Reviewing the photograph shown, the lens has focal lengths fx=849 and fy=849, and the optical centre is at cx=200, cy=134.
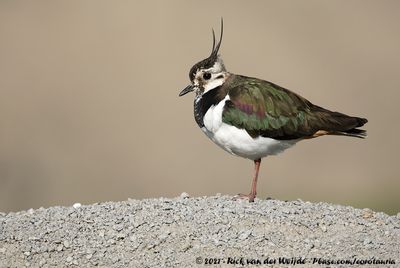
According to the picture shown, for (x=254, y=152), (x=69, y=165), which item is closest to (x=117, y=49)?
(x=69, y=165)

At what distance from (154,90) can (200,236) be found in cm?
2289

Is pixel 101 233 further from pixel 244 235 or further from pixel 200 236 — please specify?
pixel 244 235

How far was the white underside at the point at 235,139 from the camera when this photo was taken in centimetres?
1285

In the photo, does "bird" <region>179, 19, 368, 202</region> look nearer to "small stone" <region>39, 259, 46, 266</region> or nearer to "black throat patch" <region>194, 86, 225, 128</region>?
"black throat patch" <region>194, 86, 225, 128</region>

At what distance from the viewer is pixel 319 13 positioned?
40281mm

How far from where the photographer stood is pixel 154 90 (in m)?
33.9

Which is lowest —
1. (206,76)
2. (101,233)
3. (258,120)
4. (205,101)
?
(101,233)

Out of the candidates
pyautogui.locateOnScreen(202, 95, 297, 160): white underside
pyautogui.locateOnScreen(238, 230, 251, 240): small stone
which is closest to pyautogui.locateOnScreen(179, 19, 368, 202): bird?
pyautogui.locateOnScreen(202, 95, 297, 160): white underside

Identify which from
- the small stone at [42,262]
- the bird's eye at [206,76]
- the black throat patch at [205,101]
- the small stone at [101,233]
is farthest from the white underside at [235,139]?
the small stone at [42,262]

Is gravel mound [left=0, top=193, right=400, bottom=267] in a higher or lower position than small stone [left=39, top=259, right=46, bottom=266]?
higher

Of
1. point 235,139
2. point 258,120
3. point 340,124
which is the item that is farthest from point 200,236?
point 340,124

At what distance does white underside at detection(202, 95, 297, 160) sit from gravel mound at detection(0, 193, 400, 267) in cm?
87

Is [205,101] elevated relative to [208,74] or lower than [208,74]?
lower

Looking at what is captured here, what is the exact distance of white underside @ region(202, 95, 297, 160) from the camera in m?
12.9
